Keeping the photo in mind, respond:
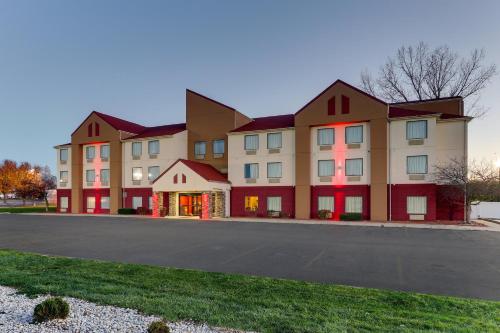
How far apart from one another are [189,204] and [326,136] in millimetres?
15102

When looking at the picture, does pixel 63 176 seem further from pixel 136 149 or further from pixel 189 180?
pixel 189 180

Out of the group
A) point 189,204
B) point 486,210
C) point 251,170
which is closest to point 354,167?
point 251,170

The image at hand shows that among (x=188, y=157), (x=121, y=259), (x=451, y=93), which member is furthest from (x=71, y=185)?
(x=451, y=93)

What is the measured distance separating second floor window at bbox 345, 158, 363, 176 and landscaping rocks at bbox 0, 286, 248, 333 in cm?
2551

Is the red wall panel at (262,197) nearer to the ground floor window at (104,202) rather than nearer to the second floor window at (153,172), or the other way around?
the second floor window at (153,172)

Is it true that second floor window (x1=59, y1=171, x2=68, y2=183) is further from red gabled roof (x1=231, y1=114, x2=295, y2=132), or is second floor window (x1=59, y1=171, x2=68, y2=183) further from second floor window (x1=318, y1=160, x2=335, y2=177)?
second floor window (x1=318, y1=160, x2=335, y2=177)

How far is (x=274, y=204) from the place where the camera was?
31.1 metres

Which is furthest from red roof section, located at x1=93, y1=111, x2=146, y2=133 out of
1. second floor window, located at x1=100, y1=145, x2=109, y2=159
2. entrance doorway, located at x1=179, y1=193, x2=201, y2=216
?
entrance doorway, located at x1=179, y1=193, x2=201, y2=216

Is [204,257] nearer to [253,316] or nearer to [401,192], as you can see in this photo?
[253,316]

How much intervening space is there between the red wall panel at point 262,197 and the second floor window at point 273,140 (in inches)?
157

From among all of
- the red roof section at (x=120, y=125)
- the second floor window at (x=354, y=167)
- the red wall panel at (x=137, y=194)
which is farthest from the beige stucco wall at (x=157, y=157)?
the second floor window at (x=354, y=167)

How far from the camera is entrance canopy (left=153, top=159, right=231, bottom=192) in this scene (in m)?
29.8

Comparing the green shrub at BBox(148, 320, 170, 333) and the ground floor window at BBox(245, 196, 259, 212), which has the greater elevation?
the green shrub at BBox(148, 320, 170, 333)

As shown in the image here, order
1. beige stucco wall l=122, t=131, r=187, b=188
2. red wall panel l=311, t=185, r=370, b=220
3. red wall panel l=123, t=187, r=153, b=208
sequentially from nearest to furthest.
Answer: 1. red wall panel l=311, t=185, r=370, b=220
2. beige stucco wall l=122, t=131, r=187, b=188
3. red wall panel l=123, t=187, r=153, b=208
